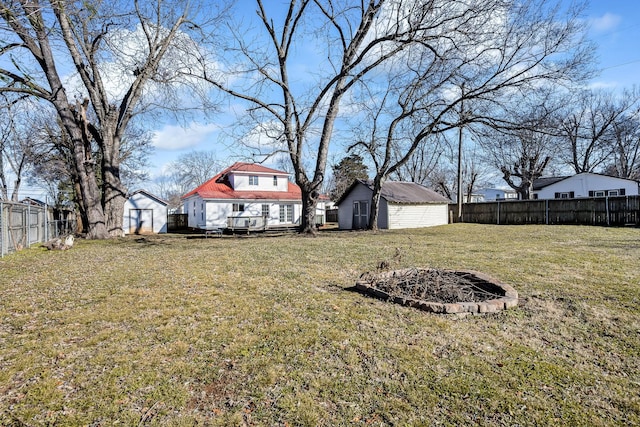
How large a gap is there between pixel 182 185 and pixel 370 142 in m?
42.2

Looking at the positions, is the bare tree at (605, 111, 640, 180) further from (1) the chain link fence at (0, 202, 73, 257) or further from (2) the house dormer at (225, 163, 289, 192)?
(1) the chain link fence at (0, 202, 73, 257)

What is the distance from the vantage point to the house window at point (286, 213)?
2739cm

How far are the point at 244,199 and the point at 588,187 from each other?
29.8m

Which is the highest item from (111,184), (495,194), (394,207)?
(495,194)

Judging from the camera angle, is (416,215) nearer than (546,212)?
No

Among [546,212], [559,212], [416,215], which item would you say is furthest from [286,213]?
[559,212]

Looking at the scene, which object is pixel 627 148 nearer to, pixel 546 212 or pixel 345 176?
pixel 546 212

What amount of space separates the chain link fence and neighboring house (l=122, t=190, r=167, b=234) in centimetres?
737

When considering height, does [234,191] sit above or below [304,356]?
above

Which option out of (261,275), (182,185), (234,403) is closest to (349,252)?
(261,275)

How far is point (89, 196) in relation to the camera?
14.9 m

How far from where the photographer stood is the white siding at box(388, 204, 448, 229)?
21188 millimetres

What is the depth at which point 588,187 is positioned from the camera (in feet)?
94.1

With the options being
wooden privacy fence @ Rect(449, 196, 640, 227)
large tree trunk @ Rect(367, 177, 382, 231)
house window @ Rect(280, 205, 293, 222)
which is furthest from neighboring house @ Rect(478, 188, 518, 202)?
large tree trunk @ Rect(367, 177, 382, 231)
